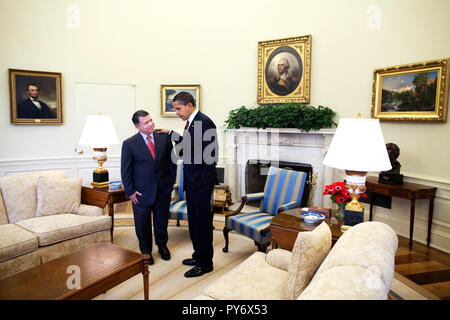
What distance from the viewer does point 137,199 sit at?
11.6 feet

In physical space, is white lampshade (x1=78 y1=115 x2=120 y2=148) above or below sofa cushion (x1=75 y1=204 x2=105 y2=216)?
above

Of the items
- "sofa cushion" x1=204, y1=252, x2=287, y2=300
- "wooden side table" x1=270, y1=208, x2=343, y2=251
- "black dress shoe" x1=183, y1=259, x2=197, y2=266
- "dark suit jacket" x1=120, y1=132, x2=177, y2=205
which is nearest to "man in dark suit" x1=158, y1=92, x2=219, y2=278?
"black dress shoe" x1=183, y1=259, x2=197, y2=266

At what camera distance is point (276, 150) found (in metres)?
5.97

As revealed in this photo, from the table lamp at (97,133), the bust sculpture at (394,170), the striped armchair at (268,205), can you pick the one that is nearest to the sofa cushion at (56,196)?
the table lamp at (97,133)

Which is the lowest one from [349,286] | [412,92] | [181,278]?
[181,278]

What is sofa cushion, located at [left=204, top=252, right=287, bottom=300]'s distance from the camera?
79.0 inches

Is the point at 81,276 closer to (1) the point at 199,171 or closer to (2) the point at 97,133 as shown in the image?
(1) the point at 199,171

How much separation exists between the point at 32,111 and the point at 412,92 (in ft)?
22.1

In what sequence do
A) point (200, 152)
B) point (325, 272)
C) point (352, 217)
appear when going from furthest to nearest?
point (200, 152), point (352, 217), point (325, 272)

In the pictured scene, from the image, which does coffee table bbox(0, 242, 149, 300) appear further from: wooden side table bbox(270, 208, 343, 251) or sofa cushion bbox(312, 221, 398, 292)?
sofa cushion bbox(312, 221, 398, 292)

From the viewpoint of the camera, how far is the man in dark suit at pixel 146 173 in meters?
3.44

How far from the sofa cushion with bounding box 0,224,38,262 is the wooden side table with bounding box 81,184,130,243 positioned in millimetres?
915

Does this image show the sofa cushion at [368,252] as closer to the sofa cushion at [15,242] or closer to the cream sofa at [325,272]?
the cream sofa at [325,272]

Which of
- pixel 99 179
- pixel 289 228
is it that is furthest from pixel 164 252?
pixel 289 228
